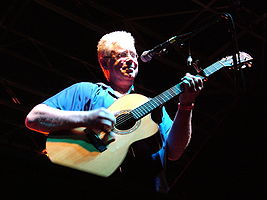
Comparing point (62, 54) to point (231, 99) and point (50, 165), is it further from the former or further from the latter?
point (50, 165)

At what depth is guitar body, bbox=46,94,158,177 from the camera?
2281 millimetres

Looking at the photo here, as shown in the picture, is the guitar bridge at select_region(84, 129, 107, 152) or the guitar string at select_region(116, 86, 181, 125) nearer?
the guitar bridge at select_region(84, 129, 107, 152)

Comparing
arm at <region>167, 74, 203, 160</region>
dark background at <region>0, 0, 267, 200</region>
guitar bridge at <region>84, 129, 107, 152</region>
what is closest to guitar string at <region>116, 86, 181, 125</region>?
arm at <region>167, 74, 203, 160</region>

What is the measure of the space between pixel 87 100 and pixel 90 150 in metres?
0.55

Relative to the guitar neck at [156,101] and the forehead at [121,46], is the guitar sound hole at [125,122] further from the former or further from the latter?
the forehead at [121,46]

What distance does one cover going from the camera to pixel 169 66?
7.43 metres

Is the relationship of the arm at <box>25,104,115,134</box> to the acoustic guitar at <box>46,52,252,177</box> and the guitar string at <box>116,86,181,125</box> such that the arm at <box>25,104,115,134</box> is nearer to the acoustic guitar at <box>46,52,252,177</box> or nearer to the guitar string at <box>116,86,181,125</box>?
the acoustic guitar at <box>46,52,252,177</box>

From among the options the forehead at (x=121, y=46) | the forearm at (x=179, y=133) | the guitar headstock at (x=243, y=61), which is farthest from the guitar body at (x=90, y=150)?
the guitar headstock at (x=243, y=61)

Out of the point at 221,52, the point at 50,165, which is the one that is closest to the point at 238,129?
the point at 50,165

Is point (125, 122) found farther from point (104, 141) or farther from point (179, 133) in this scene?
point (179, 133)

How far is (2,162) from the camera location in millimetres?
1434

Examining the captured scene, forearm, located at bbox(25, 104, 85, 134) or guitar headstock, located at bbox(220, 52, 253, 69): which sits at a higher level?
guitar headstock, located at bbox(220, 52, 253, 69)

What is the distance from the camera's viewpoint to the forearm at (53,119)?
241 centimetres

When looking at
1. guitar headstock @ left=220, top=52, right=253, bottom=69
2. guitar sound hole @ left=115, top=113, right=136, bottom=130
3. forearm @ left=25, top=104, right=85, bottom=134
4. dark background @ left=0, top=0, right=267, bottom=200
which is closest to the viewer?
forearm @ left=25, top=104, right=85, bottom=134
